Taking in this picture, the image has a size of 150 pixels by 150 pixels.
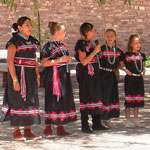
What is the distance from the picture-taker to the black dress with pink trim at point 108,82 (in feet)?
23.0

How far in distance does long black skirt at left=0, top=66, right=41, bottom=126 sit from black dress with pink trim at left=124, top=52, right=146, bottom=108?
1573 millimetres

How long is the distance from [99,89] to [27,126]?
1088 mm

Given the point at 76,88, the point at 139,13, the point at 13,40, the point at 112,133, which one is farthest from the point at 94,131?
the point at 139,13

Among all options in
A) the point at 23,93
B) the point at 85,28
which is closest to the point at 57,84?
the point at 23,93

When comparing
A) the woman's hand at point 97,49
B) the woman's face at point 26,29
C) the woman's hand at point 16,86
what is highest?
the woman's face at point 26,29

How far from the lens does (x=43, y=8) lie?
22859 millimetres

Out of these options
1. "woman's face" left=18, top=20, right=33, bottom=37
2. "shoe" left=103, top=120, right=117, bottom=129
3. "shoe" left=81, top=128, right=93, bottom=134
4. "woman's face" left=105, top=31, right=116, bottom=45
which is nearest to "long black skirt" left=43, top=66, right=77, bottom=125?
"shoe" left=81, top=128, right=93, bottom=134

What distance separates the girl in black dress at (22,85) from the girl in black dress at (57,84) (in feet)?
0.61

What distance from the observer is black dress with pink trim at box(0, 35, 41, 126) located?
6227 mm

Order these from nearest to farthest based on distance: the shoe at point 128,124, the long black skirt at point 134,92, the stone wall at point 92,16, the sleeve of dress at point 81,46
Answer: the sleeve of dress at point 81,46 → the shoe at point 128,124 → the long black skirt at point 134,92 → the stone wall at point 92,16

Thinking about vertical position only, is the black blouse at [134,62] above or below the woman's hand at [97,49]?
below

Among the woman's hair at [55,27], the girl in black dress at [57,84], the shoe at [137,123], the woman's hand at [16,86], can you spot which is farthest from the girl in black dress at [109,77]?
the woman's hand at [16,86]

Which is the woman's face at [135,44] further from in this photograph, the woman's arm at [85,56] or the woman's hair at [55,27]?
the woman's hair at [55,27]

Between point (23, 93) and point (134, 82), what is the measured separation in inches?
70.6
